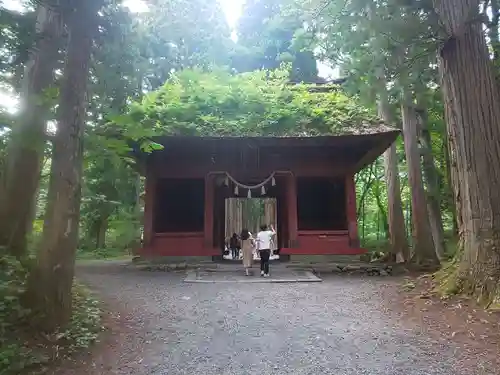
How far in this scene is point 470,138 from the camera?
6777mm

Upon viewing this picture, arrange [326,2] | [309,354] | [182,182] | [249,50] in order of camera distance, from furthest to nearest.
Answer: [249,50] < [182,182] < [326,2] < [309,354]

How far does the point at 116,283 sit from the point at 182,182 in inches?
242

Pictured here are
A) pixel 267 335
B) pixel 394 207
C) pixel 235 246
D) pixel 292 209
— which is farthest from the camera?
pixel 235 246

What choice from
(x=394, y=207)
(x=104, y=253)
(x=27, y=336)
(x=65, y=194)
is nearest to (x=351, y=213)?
(x=394, y=207)

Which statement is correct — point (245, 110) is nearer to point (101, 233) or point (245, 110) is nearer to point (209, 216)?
point (209, 216)

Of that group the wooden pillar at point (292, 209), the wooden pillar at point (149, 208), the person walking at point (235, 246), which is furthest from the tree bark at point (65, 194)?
the person walking at point (235, 246)

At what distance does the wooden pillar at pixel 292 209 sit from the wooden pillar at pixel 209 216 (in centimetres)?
244

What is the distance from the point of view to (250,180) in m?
13.3

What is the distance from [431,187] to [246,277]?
1049cm

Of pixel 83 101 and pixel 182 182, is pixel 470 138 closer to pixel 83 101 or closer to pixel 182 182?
pixel 83 101

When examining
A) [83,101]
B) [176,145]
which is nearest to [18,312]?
[83,101]

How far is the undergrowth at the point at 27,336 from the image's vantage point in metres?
3.81

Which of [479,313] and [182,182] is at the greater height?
[182,182]

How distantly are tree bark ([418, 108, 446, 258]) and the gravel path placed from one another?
9.23 metres
